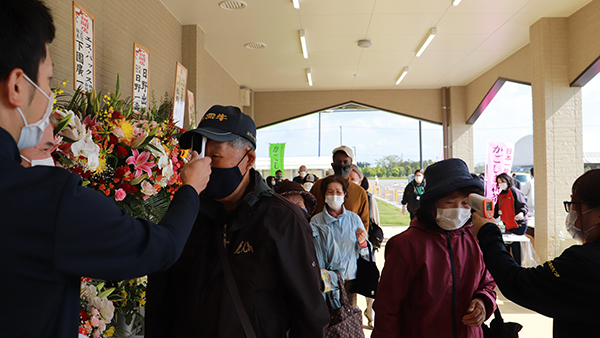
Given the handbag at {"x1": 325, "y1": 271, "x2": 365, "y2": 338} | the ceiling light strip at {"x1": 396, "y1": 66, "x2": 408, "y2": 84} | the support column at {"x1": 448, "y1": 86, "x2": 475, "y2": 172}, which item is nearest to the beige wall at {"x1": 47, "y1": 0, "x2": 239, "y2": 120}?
the handbag at {"x1": 325, "y1": 271, "x2": 365, "y2": 338}

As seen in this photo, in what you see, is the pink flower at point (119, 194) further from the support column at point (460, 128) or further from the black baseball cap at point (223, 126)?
the support column at point (460, 128)

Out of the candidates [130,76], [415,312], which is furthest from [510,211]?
[130,76]

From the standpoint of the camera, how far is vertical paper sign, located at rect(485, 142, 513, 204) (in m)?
8.11

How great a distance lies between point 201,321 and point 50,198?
681 millimetres

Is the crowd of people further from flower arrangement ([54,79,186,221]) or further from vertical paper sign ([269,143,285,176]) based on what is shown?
vertical paper sign ([269,143,285,176])

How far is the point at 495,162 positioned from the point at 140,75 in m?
6.80

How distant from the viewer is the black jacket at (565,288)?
Result: 1240mm

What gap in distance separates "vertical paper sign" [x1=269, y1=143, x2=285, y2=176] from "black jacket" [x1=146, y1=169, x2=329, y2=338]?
33.2ft

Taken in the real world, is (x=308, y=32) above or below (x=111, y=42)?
above

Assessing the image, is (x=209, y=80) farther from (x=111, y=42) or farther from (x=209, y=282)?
(x=209, y=282)

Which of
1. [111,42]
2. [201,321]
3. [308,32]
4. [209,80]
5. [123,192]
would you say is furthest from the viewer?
[209,80]

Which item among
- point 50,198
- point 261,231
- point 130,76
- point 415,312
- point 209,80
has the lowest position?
point 415,312

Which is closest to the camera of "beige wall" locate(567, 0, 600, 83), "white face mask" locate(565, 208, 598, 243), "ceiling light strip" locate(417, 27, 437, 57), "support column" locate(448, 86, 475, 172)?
"white face mask" locate(565, 208, 598, 243)

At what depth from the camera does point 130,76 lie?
15.8 ft
